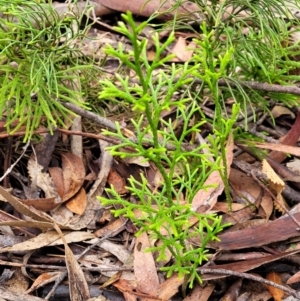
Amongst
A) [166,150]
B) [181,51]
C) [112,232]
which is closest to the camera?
[166,150]

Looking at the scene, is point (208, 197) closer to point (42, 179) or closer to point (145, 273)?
point (145, 273)

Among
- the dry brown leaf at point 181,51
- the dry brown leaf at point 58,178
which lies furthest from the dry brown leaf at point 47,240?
the dry brown leaf at point 181,51

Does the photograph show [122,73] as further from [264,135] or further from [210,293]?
[210,293]

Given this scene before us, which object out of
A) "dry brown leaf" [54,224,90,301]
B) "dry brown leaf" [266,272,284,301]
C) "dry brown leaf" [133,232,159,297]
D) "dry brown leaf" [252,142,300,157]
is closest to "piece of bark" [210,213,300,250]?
"dry brown leaf" [266,272,284,301]

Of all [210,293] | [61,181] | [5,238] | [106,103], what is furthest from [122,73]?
[210,293]

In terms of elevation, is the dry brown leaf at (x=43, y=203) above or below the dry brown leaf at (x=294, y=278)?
below

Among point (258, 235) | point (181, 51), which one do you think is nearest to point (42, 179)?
point (258, 235)

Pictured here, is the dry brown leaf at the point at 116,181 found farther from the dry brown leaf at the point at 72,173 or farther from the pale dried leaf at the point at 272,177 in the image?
the pale dried leaf at the point at 272,177

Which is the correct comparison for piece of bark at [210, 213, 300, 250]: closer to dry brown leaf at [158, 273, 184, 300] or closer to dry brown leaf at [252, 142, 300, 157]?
dry brown leaf at [158, 273, 184, 300]
